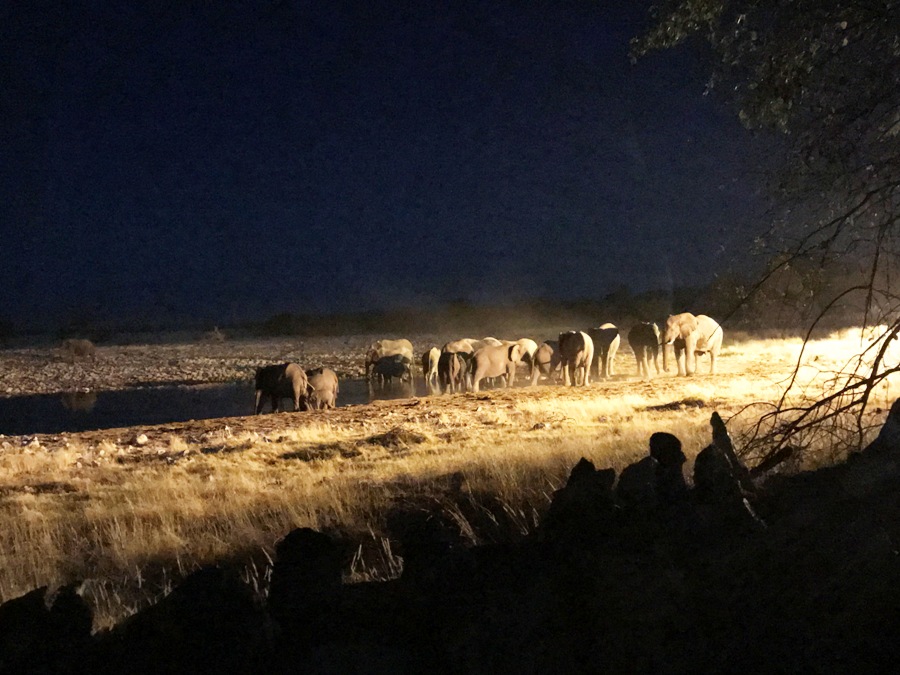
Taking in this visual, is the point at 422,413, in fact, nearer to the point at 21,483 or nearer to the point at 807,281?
the point at 21,483

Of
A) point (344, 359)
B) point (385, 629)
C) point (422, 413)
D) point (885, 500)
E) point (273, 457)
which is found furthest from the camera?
point (344, 359)

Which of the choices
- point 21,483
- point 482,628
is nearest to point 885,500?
point 482,628

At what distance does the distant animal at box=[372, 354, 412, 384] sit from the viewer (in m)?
37.9

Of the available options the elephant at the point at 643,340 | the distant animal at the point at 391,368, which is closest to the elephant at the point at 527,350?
the elephant at the point at 643,340

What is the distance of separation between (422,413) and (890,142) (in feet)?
47.9

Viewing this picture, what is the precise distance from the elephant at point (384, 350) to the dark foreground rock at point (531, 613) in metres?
34.2

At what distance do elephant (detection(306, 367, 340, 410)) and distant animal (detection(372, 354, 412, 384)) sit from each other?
10.4m

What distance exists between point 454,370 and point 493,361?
179 centimetres

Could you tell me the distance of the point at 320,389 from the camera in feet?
87.5

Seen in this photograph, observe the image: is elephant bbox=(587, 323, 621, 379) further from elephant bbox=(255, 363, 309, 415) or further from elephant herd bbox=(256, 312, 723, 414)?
elephant bbox=(255, 363, 309, 415)

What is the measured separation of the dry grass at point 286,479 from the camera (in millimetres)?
6141

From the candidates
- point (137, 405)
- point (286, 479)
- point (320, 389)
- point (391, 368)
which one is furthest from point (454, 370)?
point (286, 479)

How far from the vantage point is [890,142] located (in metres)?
5.75

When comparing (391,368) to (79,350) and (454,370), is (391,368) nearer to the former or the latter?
(454,370)
